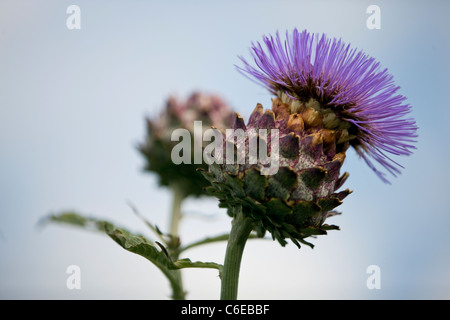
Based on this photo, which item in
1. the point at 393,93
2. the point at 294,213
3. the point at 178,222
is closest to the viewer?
the point at 294,213

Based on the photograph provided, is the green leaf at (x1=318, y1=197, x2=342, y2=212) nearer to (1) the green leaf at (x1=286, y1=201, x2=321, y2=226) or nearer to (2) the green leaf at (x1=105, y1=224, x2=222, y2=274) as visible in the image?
(1) the green leaf at (x1=286, y1=201, x2=321, y2=226)

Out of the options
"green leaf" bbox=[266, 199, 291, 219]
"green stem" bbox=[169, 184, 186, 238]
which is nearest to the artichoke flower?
"green leaf" bbox=[266, 199, 291, 219]

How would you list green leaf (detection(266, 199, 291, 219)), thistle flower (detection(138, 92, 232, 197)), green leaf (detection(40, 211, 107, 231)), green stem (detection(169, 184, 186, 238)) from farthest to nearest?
thistle flower (detection(138, 92, 232, 197)) → green stem (detection(169, 184, 186, 238)) → green leaf (detection(40, 211, 107, 231)) → green leaf (detection(266, 199, 291, 219))

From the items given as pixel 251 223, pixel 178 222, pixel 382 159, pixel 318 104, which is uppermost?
pixel 318 104

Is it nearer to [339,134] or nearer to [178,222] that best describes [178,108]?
[178,222]

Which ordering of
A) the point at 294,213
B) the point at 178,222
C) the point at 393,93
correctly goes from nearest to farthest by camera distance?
the point at 294,213 → the point at 393,93 → the point at 178,222

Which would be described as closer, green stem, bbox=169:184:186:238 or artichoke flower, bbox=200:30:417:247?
artichoke flower, bbox=200:30:417:247

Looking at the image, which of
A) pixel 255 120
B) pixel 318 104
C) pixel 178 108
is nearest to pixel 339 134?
pixel 318 104

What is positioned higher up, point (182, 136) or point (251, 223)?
point (182, 136)
